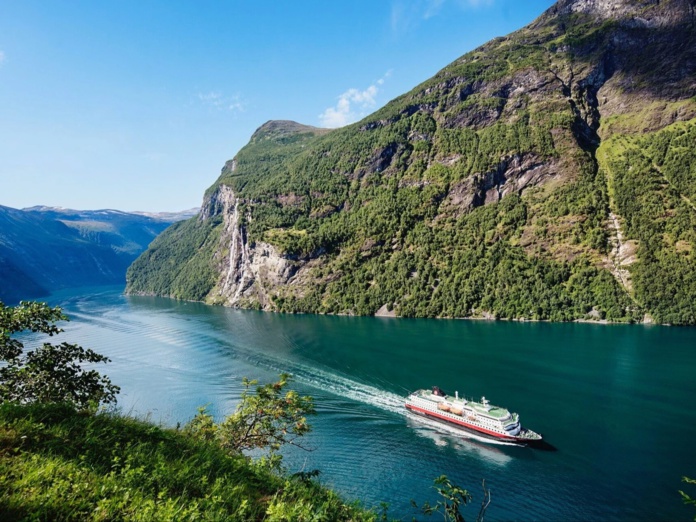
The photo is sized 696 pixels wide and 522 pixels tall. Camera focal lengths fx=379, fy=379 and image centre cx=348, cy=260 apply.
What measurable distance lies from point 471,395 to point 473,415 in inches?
359

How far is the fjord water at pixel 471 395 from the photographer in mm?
35219

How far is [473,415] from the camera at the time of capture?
1875 inches

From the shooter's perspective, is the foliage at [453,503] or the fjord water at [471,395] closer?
the foliage at [453,503]

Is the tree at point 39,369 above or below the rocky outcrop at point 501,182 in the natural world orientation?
below

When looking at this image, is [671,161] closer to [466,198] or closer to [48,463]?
[466,198]

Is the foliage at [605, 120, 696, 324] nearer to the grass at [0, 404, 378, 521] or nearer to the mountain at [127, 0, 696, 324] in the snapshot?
the mountain at [127, 0, 696, 324]

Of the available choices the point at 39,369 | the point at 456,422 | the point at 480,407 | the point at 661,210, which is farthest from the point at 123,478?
the point at 661,210

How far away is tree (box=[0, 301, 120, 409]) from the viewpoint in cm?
1256

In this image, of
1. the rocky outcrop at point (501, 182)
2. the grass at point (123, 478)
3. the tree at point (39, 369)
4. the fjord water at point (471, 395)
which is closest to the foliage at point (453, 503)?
the grass at point (123, 478)

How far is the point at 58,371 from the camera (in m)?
14.2

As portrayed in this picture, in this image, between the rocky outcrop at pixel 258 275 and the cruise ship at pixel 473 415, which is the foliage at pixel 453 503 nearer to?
the cruise ship at pixel 473 415

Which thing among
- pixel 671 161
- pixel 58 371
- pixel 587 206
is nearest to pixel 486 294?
pixel 587 206

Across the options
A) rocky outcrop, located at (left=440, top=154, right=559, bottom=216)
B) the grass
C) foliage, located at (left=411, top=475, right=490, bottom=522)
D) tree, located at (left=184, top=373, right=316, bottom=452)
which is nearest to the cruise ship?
tree, located at (left=184, top=373, right=316, bottom=452)

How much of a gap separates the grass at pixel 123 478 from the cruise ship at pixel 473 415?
39.9 metres
